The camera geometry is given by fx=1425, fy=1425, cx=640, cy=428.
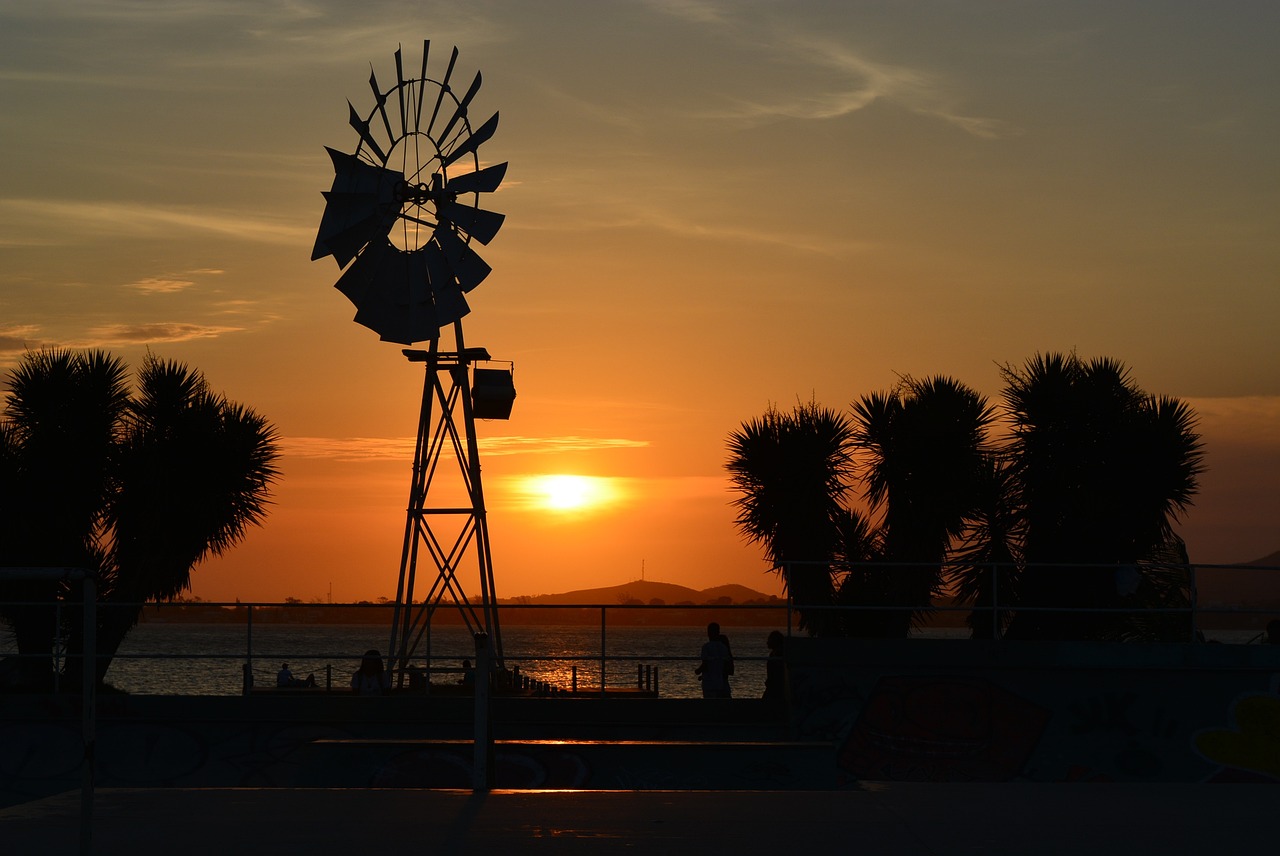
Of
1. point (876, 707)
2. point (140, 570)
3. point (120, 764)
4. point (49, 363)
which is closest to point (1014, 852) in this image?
point (876, 707)

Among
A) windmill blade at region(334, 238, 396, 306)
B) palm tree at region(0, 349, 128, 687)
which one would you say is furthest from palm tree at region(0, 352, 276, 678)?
windmill blade at region(334, 238, 396, 306)

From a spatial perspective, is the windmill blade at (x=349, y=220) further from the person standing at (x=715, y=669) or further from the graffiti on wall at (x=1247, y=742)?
the graffiti on wall at (x=1247, y=742)

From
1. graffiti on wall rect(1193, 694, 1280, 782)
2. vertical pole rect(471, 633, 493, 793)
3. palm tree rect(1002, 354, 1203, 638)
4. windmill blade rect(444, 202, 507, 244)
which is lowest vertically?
graffiti on wall rect(1193, 694, 1280, 782)

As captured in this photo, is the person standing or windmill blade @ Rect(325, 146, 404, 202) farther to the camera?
windmill blade @ Rect(325, 146, 404, 202)

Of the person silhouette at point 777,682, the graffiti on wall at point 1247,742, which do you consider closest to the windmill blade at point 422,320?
the person silhouette at point 777,682

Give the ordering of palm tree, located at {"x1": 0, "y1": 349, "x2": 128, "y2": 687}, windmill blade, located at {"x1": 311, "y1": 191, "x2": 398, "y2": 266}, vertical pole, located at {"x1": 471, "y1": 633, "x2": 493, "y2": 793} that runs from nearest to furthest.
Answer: vertical pole, located at {"x1": 471, "y1": 633, "x2": 493, "y2": 793}, windmill blade, located at {"x1": 311, "y1": 191, "x2": 398, "y2": 266}, palm tree, located at {"x1": 0, "y1": 349, "x2": 128, "y2": 687}

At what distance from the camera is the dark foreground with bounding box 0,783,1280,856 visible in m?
9.93

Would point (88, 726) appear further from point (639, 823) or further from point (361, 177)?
point (361, 177)

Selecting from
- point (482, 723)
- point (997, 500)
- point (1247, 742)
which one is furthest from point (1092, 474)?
point (482, 723)

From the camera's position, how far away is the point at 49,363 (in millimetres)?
33438

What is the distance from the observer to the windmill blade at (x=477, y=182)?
24.7 m

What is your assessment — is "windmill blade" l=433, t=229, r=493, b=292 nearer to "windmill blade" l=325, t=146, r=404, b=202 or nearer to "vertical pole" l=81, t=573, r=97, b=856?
"windmill blade" l=325, t=146, r=404, b=202

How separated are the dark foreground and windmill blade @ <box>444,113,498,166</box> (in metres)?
14.4

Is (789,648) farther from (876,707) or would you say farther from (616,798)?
(616,798)
